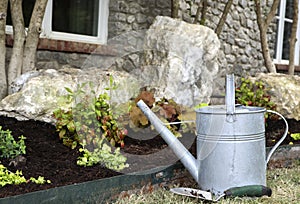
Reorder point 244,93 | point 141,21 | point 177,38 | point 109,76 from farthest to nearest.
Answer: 1. point 141,21
2. point 244,93
3. point 177,38
4. point 109,76

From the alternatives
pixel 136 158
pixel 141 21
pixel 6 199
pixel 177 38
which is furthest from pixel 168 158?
pixel 141 21

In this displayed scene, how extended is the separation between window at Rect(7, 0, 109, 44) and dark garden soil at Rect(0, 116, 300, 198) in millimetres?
1672

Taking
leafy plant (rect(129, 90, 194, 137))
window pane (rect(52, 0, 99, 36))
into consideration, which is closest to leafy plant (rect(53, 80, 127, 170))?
leafy plant (rect(129, 90, 194, 137))

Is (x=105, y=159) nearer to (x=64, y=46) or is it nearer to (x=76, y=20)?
(x=64, y=46)

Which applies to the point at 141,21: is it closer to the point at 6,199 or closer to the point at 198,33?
the point at 198,33

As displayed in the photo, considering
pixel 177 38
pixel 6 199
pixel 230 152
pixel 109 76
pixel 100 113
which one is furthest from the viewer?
pixel 177 38

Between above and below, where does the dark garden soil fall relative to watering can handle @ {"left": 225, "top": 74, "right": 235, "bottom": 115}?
below

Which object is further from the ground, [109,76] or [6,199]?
[109,76]

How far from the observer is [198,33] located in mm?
3703

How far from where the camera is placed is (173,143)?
92.6 inches

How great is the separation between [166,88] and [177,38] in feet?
1.78

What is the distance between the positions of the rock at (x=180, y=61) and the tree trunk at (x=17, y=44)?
0.95m

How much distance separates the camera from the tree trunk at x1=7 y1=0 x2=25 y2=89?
330 centimetres

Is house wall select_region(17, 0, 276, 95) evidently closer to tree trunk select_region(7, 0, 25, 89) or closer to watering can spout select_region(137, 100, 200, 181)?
watering can spout select_region(137, 100, 200, 181)
